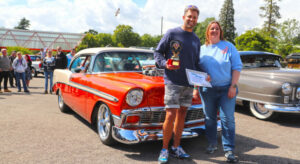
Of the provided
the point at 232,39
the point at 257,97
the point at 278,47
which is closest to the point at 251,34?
the point at 278,47

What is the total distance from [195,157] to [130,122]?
3.21 feet

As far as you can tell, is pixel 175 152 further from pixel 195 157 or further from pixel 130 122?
pixel 130 122

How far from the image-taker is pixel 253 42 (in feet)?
136

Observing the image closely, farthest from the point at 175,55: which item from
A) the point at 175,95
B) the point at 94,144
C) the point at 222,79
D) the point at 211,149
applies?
the point at 94,144

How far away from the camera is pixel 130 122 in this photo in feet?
11.2

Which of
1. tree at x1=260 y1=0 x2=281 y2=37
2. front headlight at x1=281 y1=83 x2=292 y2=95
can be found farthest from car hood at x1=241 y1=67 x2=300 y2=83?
tree at x1=260 y1=0 x2=281 y2=37

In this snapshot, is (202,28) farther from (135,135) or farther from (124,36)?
(135,135)

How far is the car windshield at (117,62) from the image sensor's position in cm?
453

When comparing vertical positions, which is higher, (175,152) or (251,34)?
(251,34)

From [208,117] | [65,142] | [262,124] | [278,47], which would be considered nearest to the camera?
[208,117]

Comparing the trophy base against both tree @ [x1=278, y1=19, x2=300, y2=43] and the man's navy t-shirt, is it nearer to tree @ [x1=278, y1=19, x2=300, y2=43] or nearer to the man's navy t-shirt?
the man's navy t-shirt

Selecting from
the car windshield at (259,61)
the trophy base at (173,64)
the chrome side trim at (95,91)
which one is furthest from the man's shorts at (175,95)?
the car windshield at (259,61)

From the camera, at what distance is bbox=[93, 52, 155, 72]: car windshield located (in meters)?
4.53

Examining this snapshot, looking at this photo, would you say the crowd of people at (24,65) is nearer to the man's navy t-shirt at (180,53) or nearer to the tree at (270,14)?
the man's navy t-shirt at (180,53)
